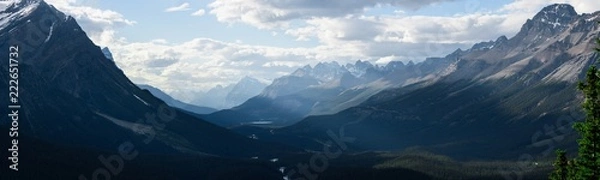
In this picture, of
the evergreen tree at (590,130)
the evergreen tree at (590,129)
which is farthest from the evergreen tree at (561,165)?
the evergreen tree at (590,129)

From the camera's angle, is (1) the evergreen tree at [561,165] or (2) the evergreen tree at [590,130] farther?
(1) the evergreen tree at [561,165]

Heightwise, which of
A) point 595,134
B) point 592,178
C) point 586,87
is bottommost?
point 592,178

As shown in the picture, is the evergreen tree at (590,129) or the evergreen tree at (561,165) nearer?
the evergreen tree at (590,129)

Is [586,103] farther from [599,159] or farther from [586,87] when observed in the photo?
[599,159]

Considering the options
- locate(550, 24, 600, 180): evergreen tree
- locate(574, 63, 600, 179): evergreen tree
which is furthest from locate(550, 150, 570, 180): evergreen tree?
locate(574, 63, 600, 179): evergreen tree

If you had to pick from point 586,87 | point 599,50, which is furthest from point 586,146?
point 599,50

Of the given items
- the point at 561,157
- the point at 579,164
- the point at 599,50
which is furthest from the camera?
the point at 561,157

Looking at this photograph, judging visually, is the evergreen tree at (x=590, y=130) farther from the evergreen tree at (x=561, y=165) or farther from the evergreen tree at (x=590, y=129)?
the evergreen tree at (x=561, y=165)

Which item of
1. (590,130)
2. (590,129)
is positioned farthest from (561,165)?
(590,129)

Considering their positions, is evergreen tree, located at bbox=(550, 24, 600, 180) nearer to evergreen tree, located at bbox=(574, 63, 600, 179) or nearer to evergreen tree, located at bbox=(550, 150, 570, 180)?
evergreen tree, located at bbox=(574, 63, 600, 179)

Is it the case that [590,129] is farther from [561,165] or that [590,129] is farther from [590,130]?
[561,165]

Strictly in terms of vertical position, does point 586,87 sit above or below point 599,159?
above
